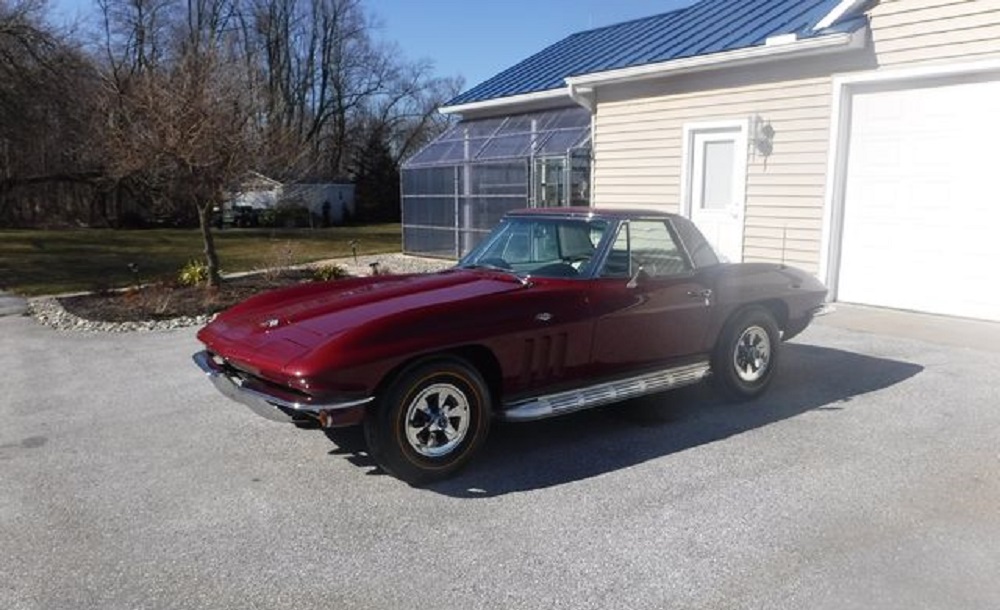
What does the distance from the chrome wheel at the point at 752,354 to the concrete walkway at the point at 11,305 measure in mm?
9782

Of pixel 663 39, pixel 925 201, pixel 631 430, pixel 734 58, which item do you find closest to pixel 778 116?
pixel 734 58

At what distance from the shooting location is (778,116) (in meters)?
9.88

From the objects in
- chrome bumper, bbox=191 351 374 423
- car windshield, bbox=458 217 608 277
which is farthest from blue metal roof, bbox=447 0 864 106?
chrome bumper, bbox=191 351 374 423

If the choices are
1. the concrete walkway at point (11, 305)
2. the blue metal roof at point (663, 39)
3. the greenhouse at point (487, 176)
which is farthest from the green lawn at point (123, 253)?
the blue metal roof at point (663, 39)

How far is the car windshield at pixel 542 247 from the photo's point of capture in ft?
16.6

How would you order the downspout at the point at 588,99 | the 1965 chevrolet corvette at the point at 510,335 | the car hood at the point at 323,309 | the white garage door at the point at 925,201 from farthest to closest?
the downspout at the point at 588,99 < the white garage door at the point at 925,201 < the car hood at the point at 323,309 < the 1965 chevrolet corvette at the point at 510,335

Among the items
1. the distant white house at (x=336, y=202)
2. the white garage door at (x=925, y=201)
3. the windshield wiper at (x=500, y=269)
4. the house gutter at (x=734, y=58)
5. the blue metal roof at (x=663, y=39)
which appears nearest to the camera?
the windshield wiper at (x=500, y=269)

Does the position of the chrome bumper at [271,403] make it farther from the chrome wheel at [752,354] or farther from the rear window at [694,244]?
the chrome wheel at [752,354]

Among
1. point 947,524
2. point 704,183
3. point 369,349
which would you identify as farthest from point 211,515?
point 704,183

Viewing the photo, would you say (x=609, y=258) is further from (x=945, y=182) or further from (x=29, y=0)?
(x=29, y=0)

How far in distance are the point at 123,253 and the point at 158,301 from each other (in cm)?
1195

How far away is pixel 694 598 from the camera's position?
3082 mm

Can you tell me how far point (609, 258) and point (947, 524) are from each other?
2.43 m

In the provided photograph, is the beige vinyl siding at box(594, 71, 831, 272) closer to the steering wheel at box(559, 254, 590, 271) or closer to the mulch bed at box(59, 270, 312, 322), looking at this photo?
the steering wheel at box(559, 254, 590, 271)
